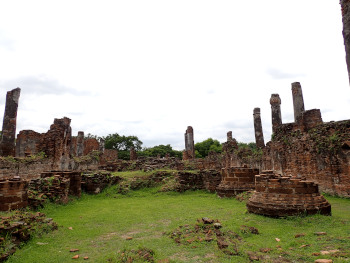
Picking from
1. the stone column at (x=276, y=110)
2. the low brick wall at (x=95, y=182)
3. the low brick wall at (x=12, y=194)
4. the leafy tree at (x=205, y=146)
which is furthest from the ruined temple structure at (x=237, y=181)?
the leafy tree at (x=205, y=146)

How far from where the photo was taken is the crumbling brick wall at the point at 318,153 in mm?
8883

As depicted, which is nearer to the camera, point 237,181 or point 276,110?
point 237,181

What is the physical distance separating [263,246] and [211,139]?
45.6m

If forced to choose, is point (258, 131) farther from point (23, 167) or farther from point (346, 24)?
point (346, 24)

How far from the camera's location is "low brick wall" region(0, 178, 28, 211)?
6026mm

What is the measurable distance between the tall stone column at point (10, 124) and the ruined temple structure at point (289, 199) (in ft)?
48.5

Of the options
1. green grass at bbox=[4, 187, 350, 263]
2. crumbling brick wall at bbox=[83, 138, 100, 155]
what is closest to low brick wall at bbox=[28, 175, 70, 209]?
green grass at bbox=[4, 187, 350, 263]

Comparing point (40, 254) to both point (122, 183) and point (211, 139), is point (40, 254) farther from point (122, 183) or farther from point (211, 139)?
point (211, 139)

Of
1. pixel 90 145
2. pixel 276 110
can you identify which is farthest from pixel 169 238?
pixel 90 145

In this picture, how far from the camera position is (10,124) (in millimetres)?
15102

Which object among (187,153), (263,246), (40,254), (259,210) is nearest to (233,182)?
(259,210)

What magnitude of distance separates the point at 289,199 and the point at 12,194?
674 cm

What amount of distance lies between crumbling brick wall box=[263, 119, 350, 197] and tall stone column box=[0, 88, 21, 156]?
1601cm

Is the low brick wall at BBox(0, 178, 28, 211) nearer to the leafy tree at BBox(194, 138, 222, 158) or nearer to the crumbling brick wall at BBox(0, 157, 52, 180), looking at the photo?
the crumbling brick wall at BBox(0, 157, 52, 180)
